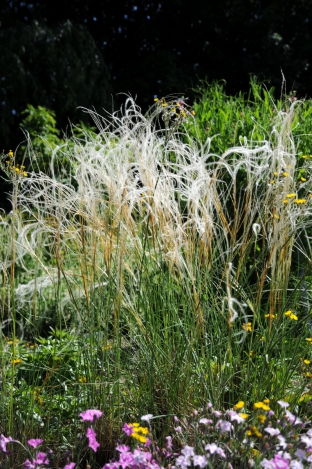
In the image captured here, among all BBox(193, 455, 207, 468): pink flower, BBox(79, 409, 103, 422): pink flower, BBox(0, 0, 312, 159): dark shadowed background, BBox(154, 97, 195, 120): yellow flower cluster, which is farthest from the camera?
BBox(0, 0, 312, 159): dark shadowed background

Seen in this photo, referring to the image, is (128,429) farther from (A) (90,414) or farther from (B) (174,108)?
(B) (174,108)

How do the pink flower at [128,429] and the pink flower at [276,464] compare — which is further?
the pink flower at [128,429]

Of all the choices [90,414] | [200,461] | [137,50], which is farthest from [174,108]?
[137,50]

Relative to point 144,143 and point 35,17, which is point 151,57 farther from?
point 144,143

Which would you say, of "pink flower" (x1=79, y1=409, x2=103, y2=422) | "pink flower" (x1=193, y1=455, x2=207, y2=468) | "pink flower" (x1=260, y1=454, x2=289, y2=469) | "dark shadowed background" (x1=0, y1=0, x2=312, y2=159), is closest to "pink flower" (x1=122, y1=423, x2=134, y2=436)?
"pink flower" (x1=79, y1=409, x2=103, y2=422)

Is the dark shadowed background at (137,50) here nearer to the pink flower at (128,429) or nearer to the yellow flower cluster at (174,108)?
the yellow flower cluster at (174,108)

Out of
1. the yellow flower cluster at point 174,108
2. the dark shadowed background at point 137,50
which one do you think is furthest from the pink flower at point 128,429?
the dark shadowed background at point 137,50

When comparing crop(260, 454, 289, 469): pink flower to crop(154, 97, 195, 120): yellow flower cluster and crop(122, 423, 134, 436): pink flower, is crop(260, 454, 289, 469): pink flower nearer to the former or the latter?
crop(122, 423, 134, 436): pink flower

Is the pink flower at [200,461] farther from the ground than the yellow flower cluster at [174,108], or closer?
closer

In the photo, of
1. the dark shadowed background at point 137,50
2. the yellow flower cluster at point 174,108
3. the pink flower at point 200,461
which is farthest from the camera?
the dark shadowed background at point 137,50

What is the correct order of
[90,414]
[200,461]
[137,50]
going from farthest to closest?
[137,50] → [90,414] → [200,461]

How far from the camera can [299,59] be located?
1419 cm

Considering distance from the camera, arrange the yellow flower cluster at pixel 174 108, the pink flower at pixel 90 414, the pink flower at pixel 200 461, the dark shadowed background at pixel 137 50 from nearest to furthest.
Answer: the pink flower at pixel 200 461, the pink flower at pixel 90 414, the yellow flower cluster at pixel 174 108, the dark shadowed background at pixel 137 50

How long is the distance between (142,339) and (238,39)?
45.8 feet
